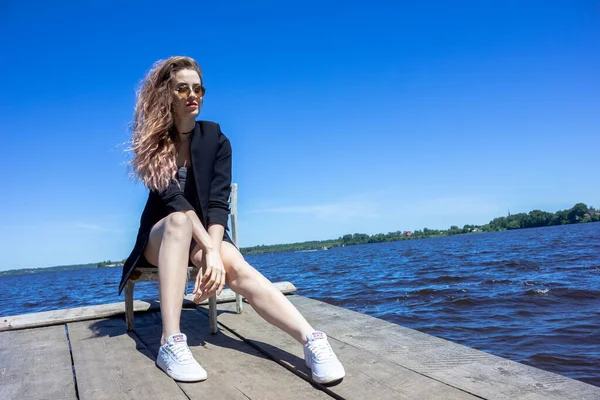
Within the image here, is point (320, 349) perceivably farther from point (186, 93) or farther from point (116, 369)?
point (186, 93)

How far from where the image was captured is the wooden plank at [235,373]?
1.78 metres

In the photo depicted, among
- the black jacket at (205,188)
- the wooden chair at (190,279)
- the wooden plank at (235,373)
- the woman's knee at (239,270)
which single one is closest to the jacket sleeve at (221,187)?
the black jacket at (205,188)

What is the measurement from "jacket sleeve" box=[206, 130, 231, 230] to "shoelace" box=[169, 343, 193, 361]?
758mm

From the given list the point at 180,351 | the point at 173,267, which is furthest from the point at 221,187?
the point at 180,351

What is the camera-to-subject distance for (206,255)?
7.54ft

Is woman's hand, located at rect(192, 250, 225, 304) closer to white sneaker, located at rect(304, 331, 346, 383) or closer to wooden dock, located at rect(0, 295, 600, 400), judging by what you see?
wooden dock, located at rect(0, 295, 600, 400)

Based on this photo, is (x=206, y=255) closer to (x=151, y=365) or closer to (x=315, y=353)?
(x=151, y=365)

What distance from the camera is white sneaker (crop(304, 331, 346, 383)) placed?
5.87ft

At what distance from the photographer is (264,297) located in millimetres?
2293

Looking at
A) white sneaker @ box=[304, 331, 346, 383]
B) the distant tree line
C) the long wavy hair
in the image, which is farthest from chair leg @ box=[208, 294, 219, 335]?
the distant tree line

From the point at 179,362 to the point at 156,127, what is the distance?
1.34 meters

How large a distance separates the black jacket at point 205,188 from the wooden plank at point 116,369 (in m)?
0.41

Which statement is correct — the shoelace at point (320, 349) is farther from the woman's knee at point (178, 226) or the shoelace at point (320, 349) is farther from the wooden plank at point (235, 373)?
the woman's knee at point (178, 226)

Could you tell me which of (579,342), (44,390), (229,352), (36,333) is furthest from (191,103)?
(579,342)
